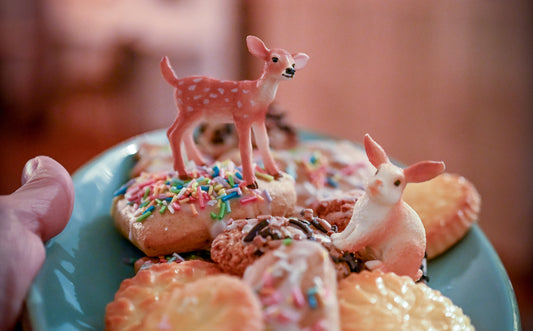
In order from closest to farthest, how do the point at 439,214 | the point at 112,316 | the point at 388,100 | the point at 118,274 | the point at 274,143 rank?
the point at 112,316, the point at 118,274, the point at 439,214, the point at 274,143, the point at 388,100

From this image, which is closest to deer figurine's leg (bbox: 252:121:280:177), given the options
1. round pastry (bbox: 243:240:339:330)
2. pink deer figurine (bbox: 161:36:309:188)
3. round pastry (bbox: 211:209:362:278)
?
pink deer figurine (bbox: 161:36:309:188)

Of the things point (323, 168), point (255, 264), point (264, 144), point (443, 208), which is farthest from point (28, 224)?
point (443, 208)

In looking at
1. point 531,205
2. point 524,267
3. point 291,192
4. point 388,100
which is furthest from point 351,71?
point 291,192

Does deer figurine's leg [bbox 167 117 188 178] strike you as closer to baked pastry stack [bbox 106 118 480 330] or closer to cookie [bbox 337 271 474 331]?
baked pastry stack [bbox 106 118 480 330]

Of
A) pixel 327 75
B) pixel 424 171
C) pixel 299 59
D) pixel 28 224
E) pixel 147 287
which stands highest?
pixel 299 59

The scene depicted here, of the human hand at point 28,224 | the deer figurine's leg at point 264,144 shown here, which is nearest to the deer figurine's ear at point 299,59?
the deer figurine's leg at point 264,144

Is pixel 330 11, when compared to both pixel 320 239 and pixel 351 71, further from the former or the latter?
pixel 320 239

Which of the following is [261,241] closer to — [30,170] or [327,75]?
[30,170]

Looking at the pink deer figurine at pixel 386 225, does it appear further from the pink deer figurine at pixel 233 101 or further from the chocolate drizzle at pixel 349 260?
the pink deer figurine at pixel 233 101
